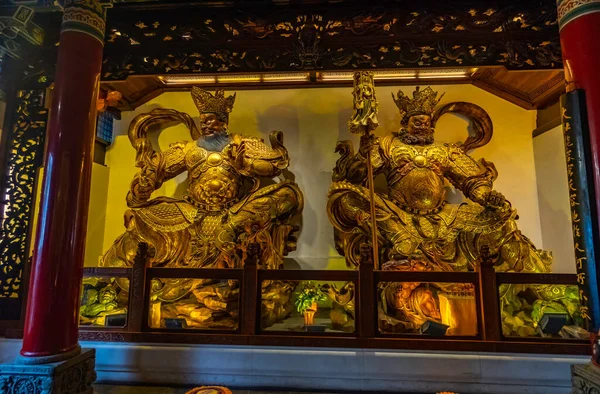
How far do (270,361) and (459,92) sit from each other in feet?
12.9

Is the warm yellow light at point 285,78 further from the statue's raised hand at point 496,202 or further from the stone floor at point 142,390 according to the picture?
the stone floor at point 142,390

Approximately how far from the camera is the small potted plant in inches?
120

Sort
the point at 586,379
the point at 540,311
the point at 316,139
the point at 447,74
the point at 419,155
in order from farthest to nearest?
the point at 316,139 → the point at 447,74 → the point at 419,155 → the point at 540,311 → the point at 586,379

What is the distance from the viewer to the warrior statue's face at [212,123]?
419 centimetres

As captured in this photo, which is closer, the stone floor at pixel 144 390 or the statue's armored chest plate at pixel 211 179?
the stone floor at pixel 144 390

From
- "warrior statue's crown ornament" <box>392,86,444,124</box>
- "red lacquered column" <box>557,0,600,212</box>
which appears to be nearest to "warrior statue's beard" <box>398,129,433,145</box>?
"warrior statue's crown ornament" <box>392,86,444,124</box>

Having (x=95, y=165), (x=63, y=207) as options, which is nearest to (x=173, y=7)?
(x=63, y=207)

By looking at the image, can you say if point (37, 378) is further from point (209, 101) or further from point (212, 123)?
point (209, 101)

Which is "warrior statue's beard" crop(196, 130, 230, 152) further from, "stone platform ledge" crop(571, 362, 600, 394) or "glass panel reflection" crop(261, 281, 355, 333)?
"stone platform ledge" crop(571, 362, 600, 394)

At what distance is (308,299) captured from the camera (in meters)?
3.04

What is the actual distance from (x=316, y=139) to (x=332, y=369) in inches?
113

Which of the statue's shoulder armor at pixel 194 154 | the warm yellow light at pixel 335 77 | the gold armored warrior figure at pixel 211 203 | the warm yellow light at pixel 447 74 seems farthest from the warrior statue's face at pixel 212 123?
the warm yellow light at pixel 447 74

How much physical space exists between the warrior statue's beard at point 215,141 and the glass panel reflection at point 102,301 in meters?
1.67

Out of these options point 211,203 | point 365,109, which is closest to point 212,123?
point 211,203
